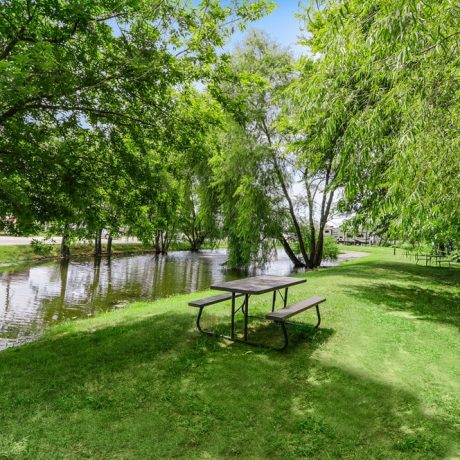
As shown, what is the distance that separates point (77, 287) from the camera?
13008 mm

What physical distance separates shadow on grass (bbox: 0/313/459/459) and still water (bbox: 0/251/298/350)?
3604 millimetres

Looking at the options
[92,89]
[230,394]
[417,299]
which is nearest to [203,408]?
[230,394]

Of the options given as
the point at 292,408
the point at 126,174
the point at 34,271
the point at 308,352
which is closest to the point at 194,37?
the point at 126,174

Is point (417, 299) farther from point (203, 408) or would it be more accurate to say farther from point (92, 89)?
point (92, 89)

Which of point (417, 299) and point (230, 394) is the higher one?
point (417, 299)

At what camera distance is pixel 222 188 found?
18.1 metres

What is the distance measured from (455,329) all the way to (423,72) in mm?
4490

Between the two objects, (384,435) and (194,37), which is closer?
(384,435)

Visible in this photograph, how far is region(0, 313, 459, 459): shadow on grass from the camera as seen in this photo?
293 centimetres

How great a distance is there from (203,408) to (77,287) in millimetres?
10988

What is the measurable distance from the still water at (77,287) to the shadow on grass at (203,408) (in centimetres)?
360

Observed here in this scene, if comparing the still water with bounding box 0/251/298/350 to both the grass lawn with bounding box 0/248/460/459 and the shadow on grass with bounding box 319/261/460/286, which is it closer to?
the grass lawn with bounding box 0/248/460/459

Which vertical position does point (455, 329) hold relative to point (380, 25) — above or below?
below

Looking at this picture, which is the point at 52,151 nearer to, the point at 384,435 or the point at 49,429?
the point at 49,429
